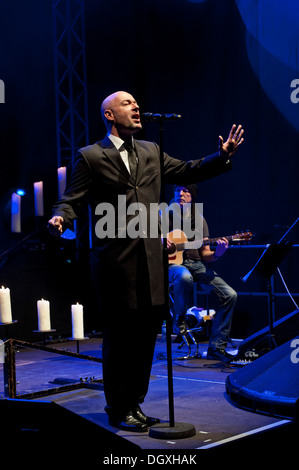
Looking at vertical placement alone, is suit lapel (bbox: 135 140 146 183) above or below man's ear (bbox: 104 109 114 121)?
below

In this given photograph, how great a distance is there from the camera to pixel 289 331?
5.88 meters

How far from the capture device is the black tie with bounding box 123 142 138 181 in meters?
2.83

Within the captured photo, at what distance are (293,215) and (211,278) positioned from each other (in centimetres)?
145

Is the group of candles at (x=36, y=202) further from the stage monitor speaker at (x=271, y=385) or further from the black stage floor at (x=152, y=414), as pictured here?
the stage monitor speaker at (x=271, y=385)

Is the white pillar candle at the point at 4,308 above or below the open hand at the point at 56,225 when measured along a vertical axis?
below

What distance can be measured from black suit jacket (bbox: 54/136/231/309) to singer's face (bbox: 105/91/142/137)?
0.11 m

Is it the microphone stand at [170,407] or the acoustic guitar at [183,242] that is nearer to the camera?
the microphone stand at [170,407]

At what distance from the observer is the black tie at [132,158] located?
2826 mm

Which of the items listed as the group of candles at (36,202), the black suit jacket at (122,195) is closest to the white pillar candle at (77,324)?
the black suit jacket at (122,195)

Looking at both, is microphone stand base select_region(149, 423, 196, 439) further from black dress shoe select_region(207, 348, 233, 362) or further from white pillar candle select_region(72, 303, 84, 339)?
black dress shoe select_region(207, 348, 233, 362)

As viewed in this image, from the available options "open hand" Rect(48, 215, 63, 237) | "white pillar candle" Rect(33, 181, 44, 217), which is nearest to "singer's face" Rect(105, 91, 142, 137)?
"open hand" Rect(48, 215, 63, 237)

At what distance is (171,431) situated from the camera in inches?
105

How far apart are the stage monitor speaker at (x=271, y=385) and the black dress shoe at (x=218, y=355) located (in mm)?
1365
